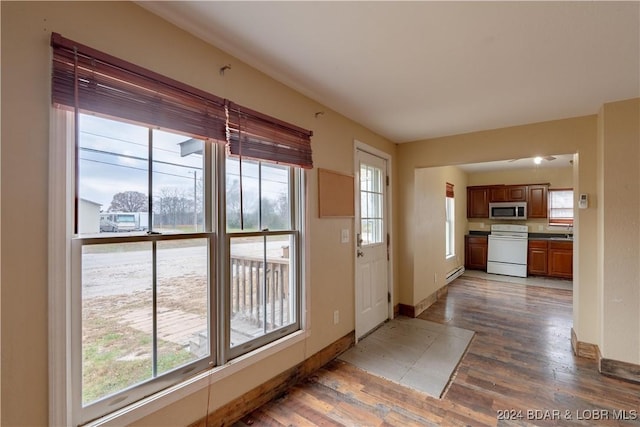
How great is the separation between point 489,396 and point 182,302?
2331 millimetres

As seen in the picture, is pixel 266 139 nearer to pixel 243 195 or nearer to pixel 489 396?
pixel 243 195

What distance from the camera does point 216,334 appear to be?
5.82ft

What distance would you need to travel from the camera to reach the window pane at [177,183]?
1543 millimetres

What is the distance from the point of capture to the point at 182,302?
1653mm

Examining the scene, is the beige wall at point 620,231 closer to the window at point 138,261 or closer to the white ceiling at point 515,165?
the white ceiling at point 515,165

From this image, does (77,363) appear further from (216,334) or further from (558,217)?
(558,217)

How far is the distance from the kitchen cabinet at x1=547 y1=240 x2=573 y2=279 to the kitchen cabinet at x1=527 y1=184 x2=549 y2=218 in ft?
2.29

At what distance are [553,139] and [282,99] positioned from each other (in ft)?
9.36

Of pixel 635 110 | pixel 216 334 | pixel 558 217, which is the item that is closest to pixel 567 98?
pixel 635 110

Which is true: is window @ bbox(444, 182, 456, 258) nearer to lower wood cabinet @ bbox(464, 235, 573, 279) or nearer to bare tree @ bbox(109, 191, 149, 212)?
lower wood cabinet @ bbox(464, 235, 573, 279)

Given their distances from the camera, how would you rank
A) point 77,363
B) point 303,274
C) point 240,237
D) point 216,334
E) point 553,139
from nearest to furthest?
point 77,363 → point 216,334 → point 240,237 → point 303,274 → point 553,139

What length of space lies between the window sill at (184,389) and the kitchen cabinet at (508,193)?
21.4 feet

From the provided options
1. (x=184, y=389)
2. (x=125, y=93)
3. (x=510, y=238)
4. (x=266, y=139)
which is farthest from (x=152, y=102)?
(x=510, y=238)

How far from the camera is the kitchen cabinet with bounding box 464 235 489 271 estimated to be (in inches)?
264
